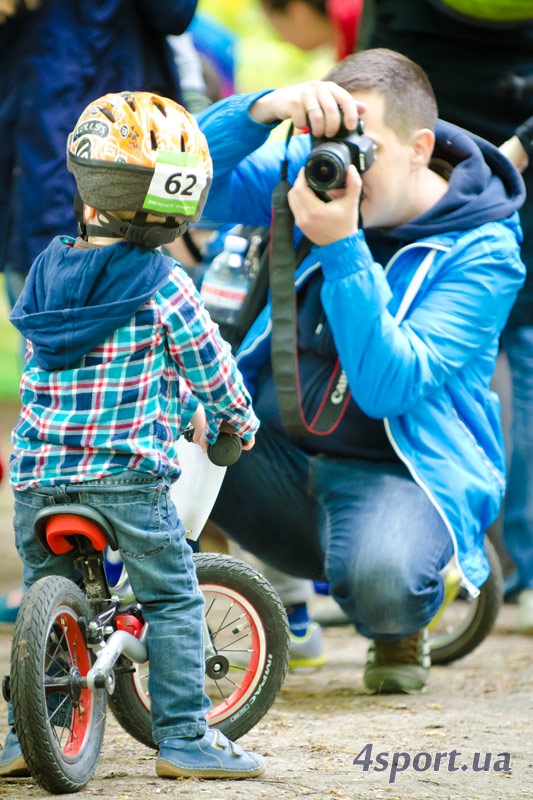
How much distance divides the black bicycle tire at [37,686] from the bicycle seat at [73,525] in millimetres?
88

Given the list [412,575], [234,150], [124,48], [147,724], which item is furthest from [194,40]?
[147,724]

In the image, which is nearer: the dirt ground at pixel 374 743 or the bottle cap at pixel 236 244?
the dirt ground at pixel 374 743

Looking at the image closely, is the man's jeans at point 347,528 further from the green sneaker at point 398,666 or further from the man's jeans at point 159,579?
the man's jeans at point 159,579

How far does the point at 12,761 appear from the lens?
228 centimetres

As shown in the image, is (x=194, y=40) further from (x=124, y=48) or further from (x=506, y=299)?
(x=506, y=299)

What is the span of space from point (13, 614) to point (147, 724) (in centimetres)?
128

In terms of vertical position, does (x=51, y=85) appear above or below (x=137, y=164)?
below

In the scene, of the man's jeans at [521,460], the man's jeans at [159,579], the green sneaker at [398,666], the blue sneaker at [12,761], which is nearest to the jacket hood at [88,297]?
the man's jeans at [159,579]

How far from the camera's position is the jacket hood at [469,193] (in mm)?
3100

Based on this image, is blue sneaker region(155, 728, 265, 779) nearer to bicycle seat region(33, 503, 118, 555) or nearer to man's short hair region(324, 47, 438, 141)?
bicycle seat region(33, 503, 118, 555)

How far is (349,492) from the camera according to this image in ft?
10.3

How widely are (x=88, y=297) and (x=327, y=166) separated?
825 millimetres

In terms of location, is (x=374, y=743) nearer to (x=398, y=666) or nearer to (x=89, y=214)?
(x=398, y=666)

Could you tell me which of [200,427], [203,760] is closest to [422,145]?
[200,427]
